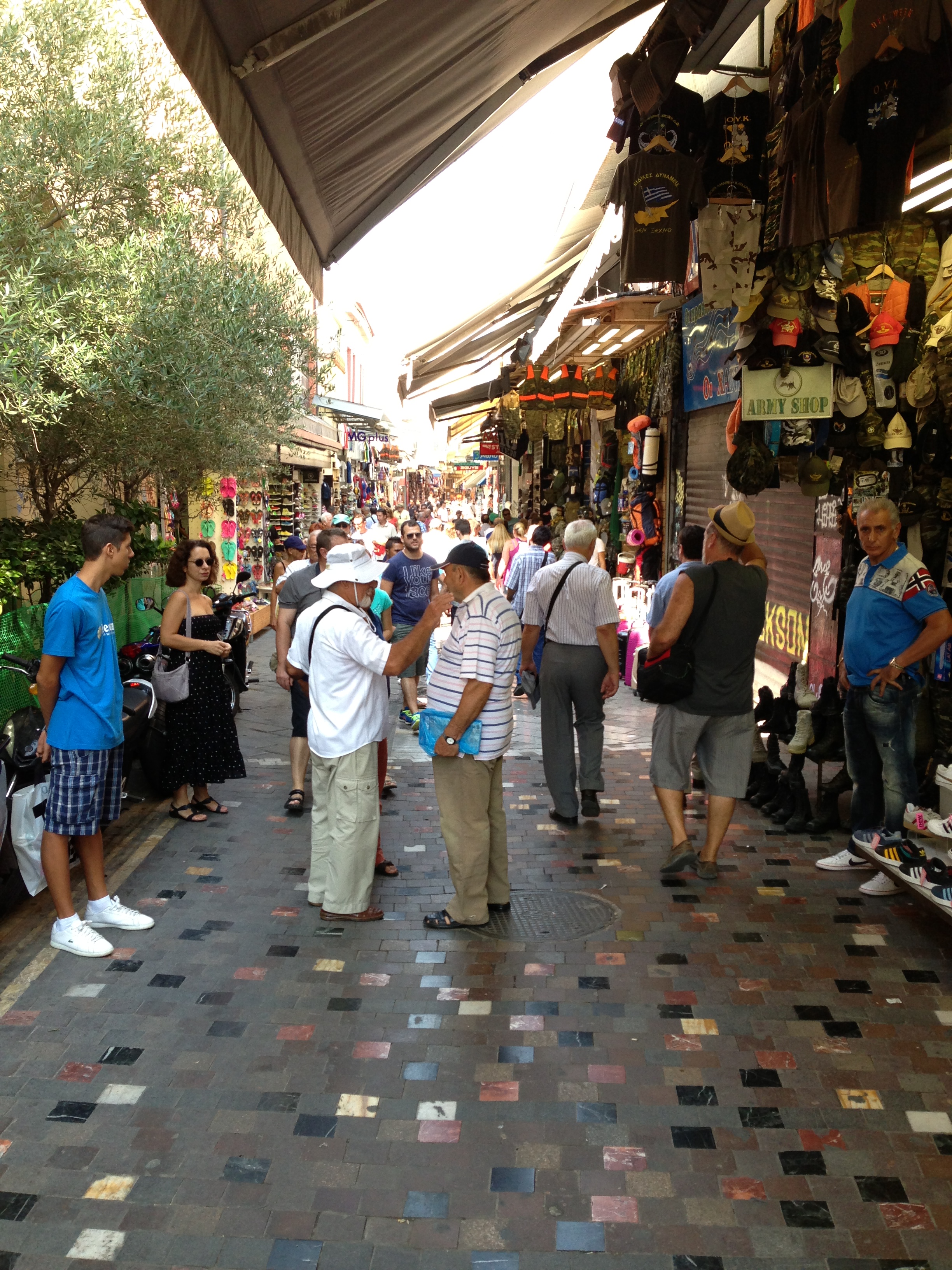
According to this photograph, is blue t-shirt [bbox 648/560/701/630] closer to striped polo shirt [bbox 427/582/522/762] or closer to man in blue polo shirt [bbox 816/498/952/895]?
man in blue polo shirt [bbox 816/498/952/895]

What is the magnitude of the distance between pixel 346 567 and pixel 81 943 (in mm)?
1979

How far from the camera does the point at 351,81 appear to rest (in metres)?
4.22

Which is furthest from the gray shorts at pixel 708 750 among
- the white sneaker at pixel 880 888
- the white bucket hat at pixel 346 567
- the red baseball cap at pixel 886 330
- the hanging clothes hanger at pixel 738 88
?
the hanging clothes hanger at pixel 738 88

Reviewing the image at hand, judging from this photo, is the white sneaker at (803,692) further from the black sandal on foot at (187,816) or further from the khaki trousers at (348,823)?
the black sandal on foot at (187,816)

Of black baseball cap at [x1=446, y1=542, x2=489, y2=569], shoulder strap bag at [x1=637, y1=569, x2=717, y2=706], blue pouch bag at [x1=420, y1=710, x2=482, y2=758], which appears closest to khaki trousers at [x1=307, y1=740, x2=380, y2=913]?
blue pouch bag at [x1=420, y1=710, x2=482, y2=758]

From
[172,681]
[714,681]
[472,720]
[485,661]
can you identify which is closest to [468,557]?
[485,661]

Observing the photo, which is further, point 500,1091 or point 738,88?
point 738,88

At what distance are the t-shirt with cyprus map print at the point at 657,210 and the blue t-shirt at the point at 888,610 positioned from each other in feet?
7.21

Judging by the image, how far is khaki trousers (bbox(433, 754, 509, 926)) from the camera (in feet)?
15.6

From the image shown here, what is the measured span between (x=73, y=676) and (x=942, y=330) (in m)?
4.52

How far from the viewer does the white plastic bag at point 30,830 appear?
4.57 metres

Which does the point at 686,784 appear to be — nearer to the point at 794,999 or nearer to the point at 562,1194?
the point at 794,999

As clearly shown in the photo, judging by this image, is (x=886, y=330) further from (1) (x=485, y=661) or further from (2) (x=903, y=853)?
(1) (x=485, y=661)

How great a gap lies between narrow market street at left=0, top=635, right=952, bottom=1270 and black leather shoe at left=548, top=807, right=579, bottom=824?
0.86 metres
